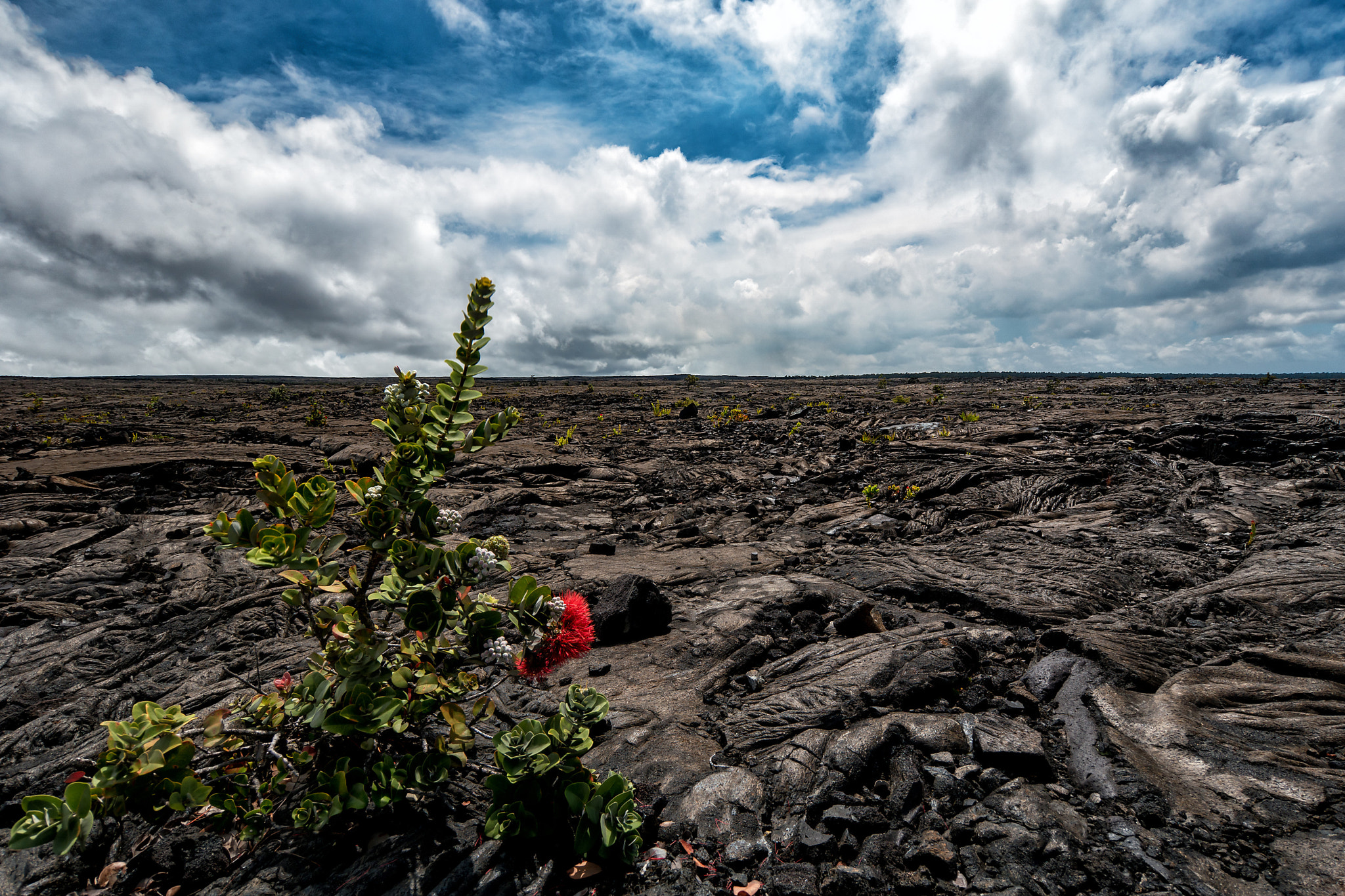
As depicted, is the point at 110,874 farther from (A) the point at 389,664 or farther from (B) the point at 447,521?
(B) the point at 447,521

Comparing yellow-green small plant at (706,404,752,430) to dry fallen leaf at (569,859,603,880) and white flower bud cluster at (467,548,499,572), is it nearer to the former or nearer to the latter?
white flower bud cluster at (467,548,499,572)

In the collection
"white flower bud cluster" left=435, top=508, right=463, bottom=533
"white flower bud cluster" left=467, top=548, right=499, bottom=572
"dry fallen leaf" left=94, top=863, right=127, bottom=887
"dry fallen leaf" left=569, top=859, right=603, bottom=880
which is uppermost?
"white flower bud cluster" left=435, top=508, right=463, bottom=533

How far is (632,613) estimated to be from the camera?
4.67 m

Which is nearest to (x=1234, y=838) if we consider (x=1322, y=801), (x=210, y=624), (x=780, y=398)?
(x=1322, y=801)

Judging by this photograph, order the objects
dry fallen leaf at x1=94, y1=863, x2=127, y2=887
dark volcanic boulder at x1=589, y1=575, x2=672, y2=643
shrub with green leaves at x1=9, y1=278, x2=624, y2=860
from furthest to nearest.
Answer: dark volcanic boulder at x1=589, y1=575, x2=672, y2=643, dry fallen leaf at x1=94, y1=863, x2=127, y2=887, shrub with green leaves at x1=9, y1=278, x2=624, y2=860

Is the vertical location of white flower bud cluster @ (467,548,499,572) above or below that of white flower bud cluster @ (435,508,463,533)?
below

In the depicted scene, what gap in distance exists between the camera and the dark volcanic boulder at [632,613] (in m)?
4.67

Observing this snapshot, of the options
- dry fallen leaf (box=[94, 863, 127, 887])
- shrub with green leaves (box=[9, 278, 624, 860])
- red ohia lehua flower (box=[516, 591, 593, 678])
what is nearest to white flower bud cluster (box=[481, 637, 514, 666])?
shrub with green leaves (box=[9, 278, 624, 860])

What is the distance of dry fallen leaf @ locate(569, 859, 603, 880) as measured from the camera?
83.6 inches

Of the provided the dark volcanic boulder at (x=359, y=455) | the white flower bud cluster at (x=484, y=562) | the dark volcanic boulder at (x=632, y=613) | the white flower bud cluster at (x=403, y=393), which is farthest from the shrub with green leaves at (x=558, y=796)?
the dark volcanic boulder at (x=359, y=455)

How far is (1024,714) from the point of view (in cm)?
324

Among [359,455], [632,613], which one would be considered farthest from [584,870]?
[359,455]

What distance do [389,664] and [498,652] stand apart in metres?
0.54

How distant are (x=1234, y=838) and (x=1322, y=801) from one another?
554 mm
